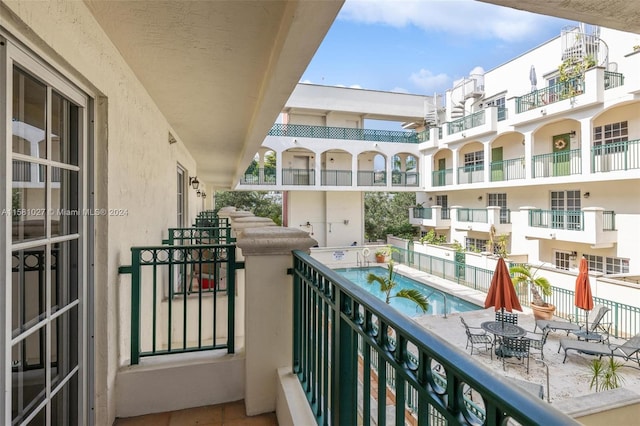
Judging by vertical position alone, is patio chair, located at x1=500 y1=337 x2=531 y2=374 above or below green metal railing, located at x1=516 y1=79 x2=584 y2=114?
below

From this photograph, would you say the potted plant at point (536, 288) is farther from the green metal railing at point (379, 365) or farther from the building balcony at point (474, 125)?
the green metal railing at point (379, 365)

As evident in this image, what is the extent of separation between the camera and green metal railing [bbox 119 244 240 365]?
252 centimetres

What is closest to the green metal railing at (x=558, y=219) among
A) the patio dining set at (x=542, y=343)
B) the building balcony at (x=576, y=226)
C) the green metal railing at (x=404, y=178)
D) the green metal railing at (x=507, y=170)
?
the building balcony at (x=576, y=226)

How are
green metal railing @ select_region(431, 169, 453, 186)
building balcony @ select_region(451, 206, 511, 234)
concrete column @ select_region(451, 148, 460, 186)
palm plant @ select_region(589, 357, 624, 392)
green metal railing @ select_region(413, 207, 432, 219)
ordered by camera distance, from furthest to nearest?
green metal railing @ select_region(413, 207, 432, 219) < green metal railing @ select_region(431, 169, 453, 186) < concrete column @ select_region(451, 148, 460, 186) < building balcony @ select_region(451, 206, 511, 234) < palm plant @ select_region(589, 357, 624, 392)

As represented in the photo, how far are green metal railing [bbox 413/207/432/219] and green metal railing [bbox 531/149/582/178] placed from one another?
21.2 ft

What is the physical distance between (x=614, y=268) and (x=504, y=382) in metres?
15.8

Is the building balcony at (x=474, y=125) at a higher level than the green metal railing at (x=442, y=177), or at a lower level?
higher

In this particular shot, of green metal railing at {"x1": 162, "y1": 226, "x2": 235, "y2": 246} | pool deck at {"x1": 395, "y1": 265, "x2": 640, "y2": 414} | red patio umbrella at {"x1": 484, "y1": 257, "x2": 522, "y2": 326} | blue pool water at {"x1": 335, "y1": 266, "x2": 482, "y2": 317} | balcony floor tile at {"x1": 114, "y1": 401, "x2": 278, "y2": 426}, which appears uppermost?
green metal railing at {"x1": 162, "y1": 226, "x2": 235, "y2": 246}

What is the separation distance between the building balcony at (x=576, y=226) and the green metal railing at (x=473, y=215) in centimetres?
228

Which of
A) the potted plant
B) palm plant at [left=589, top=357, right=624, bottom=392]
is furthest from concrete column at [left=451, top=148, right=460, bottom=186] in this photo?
palm plant at [left=589, top=357, right=624, bottom=392]

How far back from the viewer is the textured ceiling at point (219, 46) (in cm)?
187

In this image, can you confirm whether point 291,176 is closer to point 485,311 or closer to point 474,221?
point 474,221

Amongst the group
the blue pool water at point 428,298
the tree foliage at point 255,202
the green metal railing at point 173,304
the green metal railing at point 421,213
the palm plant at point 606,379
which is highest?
the tree foliage at point 255,202

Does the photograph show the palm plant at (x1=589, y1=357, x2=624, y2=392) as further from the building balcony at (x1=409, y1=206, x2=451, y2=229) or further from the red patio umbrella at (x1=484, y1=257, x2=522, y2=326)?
the building balcony at (x1=409, y1=206, x2=451, y2=229)
